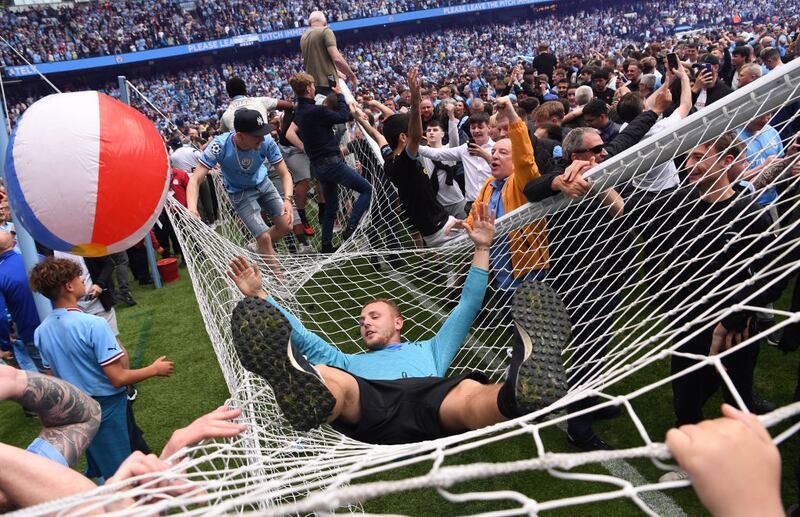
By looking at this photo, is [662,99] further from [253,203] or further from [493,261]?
[253,203]

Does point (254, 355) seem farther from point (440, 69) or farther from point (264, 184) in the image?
point (440, 69)

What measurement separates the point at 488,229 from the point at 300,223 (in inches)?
166

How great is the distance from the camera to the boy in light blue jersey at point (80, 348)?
2695 millimetres

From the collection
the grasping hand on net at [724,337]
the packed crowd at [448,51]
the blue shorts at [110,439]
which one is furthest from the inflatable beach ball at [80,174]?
the packed crowd at [448,51]

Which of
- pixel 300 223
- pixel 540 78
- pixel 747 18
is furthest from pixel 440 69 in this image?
pixel 300 223

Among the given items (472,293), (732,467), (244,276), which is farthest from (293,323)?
(732,467)

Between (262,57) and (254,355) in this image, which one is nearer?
(254,355)

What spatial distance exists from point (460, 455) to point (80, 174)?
7.85 feet

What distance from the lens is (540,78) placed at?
322 inches

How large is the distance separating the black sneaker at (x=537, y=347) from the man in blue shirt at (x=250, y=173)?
2.67m

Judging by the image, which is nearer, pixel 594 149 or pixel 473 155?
pixel 594 149

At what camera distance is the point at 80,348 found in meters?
2.70

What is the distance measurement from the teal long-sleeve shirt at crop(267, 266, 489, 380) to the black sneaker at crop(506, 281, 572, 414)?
0.66 metres

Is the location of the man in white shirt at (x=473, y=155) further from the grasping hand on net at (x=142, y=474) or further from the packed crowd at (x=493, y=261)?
the grasping hand on net at (x=142, y=474)
